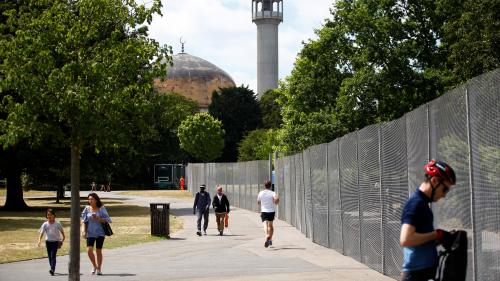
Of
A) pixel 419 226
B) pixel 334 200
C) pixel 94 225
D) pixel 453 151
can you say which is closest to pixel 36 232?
pixel 334 200

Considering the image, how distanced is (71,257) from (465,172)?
679 centimetres

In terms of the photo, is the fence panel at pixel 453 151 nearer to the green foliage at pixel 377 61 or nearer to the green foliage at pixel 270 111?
the green foliage at pixel 377 61

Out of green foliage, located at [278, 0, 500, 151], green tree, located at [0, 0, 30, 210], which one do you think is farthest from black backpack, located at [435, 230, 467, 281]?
green foliage, located at [278, 0, 500, 151]

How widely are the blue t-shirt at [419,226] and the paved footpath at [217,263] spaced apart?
7622mm

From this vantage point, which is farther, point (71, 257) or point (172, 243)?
point (172, 243)

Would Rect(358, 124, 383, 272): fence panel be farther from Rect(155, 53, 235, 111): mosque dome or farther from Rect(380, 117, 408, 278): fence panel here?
Rect(155, 53, 235, 111): mosque dome

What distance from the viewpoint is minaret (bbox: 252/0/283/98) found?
124 meters

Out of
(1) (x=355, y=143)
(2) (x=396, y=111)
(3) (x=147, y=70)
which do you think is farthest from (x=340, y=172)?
(2) (x=396, y=111)

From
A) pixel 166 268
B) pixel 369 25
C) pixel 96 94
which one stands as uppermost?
pixel 369 25

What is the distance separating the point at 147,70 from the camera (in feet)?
49.1

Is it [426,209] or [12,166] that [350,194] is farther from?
[12,166]

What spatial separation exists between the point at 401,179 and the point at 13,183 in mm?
40075

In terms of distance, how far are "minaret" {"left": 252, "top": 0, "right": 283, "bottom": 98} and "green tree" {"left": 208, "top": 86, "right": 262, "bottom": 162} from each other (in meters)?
11.9

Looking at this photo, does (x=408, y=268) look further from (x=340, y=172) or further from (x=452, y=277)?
(x=340, y=172)
